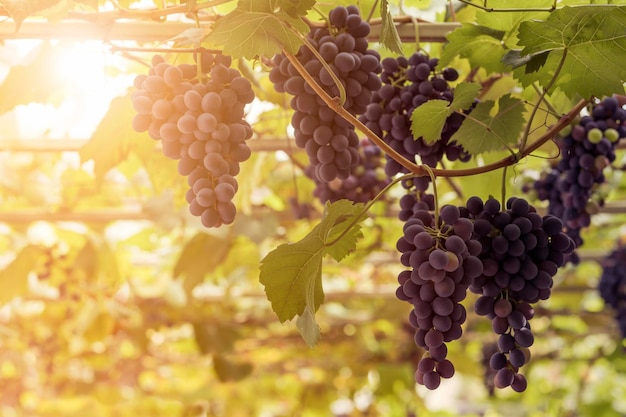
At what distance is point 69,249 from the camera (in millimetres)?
3096

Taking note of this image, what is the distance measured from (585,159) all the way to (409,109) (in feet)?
1.75

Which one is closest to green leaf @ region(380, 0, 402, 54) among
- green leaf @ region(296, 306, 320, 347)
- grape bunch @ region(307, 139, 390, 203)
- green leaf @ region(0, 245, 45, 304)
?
green leaf @ region(296, 306, 320, 347)

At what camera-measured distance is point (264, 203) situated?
3.03 metres

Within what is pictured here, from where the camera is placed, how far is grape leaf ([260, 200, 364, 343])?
971 millimetres

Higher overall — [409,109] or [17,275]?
[409,109]

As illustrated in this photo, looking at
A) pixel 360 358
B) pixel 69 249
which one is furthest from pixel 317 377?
pixel 69 249

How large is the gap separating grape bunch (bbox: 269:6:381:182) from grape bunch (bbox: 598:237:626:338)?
7.09ft

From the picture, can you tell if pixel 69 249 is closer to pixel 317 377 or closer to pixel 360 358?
pixel 360 358

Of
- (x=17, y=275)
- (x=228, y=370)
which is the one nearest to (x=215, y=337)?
(x=228, y=370)

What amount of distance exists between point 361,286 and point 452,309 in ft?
12.8

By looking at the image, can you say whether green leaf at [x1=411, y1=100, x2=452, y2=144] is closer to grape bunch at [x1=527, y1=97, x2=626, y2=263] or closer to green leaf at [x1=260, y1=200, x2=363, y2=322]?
green leaf at [x1=260, y1=200, x2=363, y2=322]

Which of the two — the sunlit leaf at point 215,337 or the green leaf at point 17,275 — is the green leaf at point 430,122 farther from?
the sunlit leaf at point 215,337

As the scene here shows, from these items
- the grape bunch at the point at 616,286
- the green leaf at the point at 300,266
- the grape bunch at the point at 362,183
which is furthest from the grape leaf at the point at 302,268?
the grape bunch at the point at 616,286

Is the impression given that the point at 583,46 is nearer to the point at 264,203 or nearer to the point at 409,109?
the point at 409,109
